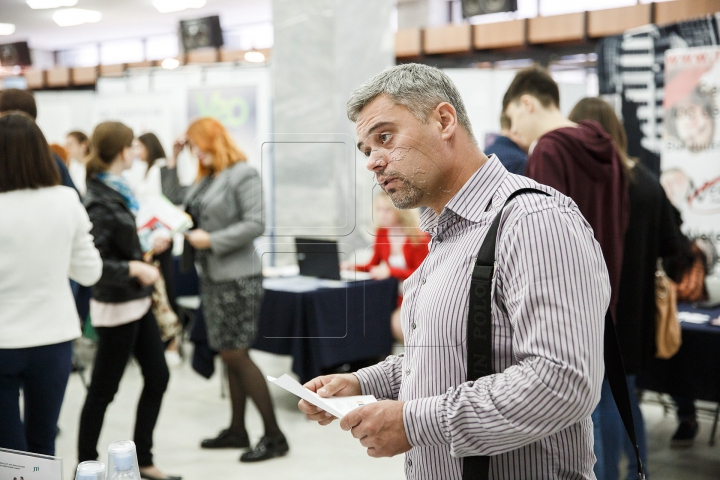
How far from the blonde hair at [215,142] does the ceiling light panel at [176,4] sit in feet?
27.0

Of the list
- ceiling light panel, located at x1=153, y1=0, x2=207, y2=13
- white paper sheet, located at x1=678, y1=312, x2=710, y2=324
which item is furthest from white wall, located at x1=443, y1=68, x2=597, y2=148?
ceiling light panel, located at x1=153, y1=0, x2=207, y2=13

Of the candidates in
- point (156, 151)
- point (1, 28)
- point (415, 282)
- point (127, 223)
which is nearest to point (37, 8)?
point (1, 28)

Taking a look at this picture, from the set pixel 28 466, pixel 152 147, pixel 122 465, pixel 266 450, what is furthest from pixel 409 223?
pixel 152 147

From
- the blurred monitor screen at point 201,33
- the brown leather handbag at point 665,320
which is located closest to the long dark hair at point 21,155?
the brown leather handbag at point 665,320

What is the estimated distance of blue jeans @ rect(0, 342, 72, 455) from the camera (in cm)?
228

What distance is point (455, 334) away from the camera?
1.12 m

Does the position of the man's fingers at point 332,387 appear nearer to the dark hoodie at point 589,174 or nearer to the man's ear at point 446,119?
the man's ear at point 446,119

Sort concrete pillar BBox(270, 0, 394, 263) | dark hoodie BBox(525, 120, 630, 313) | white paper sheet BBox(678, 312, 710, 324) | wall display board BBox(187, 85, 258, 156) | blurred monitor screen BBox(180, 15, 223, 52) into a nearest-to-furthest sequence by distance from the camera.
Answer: dark hoodie BBox(525, 120, 630, 313), white paper sheet BBox(678, 312, 710, 324), concrete pillar BBox(270, 0, 394, 263), wall display board BBox(187, 85, 258, 156), blurred monitor screen BBox(180, 15, 223, 52)

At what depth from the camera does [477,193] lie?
3.84 feet

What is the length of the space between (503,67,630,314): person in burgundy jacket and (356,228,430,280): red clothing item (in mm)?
907

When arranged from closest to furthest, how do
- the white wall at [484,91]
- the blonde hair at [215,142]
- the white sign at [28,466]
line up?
the white sign at [28,466] < the blonde hair at [215,142] < the white wall at [484,91]

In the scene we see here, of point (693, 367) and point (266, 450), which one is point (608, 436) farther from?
point (266, 450)

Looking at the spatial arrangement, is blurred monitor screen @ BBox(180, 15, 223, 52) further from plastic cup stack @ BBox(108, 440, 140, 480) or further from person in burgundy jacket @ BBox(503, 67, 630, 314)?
plastic cup stack @ BBox(108, 440, 140, 480)

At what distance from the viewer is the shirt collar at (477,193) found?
1.16 meters
